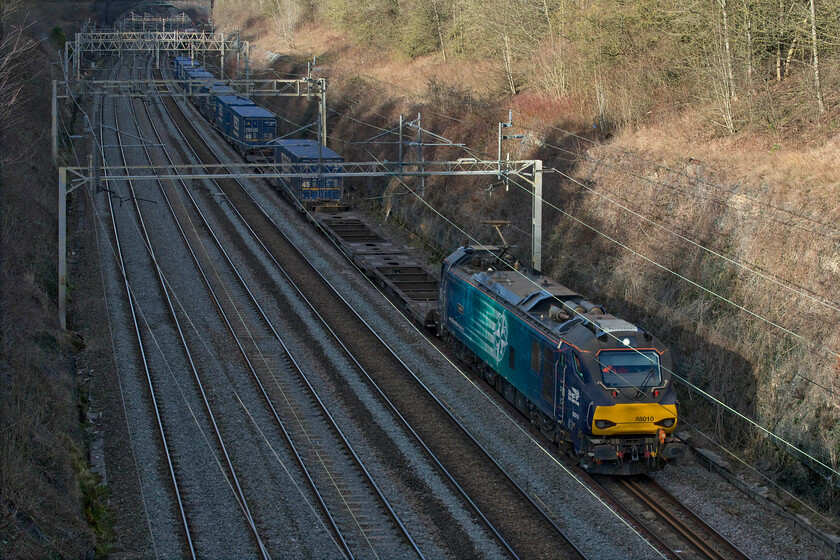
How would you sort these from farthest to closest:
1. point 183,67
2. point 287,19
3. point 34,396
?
point 287,19
point 183,67
point 34,396

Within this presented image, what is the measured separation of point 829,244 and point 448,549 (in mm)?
11631

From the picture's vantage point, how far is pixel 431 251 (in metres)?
37.0

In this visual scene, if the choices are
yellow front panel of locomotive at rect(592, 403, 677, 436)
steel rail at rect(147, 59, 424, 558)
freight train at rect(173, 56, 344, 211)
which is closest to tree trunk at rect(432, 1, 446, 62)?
freight train at rect(173, 56, 344, 211)

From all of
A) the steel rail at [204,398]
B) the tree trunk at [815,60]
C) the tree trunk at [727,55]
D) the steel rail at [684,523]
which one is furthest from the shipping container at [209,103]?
the steel rail at [684,523]

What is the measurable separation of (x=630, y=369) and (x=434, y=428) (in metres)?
5.12

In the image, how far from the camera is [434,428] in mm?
20875

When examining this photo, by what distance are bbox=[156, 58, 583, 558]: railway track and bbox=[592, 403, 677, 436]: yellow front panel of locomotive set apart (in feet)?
6.95

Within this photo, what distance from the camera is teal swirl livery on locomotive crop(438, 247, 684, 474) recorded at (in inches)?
695

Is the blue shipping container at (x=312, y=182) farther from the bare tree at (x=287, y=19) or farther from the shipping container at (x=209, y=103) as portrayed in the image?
the bare tree at (x=287, y=19)

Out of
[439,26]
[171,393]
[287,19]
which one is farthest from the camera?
[287,19]

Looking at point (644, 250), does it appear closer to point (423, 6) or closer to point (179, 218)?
point (179, 218)

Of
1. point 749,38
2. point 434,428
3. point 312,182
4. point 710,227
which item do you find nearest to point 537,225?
point 710,227

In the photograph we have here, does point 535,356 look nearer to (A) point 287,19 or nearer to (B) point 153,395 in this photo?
(B) point 153,395

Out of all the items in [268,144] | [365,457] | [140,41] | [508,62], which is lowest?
[365,457]
